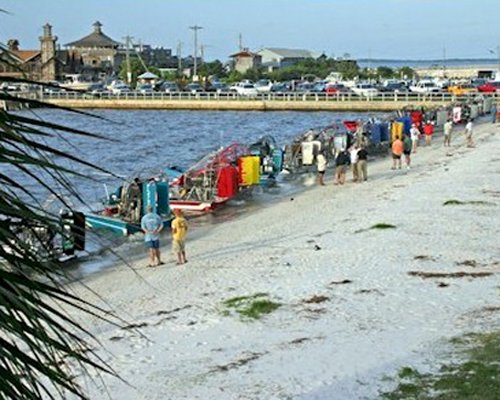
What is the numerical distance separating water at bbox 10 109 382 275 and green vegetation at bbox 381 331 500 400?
6.79 metres

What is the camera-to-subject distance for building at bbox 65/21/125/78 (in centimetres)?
14600

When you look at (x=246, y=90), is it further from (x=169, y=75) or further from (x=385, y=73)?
(x=385, y=73)

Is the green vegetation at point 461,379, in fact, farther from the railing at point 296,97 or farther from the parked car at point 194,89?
the parked car at point 194,89

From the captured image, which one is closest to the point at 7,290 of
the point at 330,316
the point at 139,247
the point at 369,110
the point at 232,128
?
the point at 330,316

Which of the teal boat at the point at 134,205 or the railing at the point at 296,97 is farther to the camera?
the railing at the point at 296,97

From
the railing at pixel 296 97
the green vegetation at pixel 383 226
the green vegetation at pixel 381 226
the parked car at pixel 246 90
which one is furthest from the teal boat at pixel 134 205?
the parked car at pixel 246 90

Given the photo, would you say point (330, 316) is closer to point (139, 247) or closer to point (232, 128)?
point (139, 247)

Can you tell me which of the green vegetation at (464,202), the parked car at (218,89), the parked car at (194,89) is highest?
the parked car at (194,89)

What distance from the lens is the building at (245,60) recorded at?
582 ft

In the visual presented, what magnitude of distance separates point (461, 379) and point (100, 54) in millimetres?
148566

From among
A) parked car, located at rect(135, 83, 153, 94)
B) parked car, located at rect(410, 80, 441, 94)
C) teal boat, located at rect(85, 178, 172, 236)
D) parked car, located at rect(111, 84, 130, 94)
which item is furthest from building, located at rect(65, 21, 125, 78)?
teal boat, located at rect(85, 178, 172, 236)

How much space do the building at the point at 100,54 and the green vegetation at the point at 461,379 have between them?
136881 millimetres

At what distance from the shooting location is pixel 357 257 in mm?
17344

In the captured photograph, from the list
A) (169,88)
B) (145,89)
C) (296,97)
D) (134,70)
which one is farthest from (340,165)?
(134,70)
